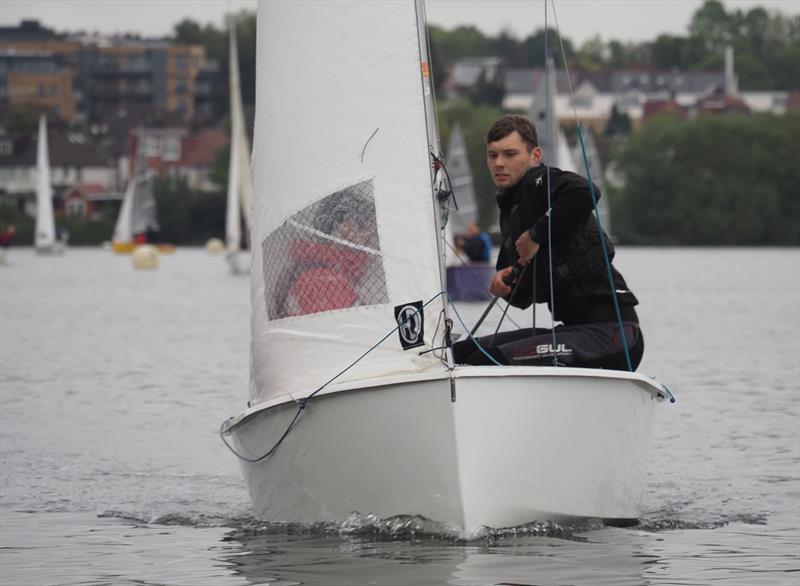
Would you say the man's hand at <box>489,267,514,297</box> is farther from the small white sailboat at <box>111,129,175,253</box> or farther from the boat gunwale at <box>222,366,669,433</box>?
the small white sailboat at <box>111,129,175,253</box>

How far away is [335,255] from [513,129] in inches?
42.7

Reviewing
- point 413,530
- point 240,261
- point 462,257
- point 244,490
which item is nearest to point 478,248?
point 462,257

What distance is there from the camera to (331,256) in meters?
9.62

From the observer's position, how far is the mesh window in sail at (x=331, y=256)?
952 centimetres

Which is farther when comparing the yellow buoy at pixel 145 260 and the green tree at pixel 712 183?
the green tree at pixel 712 183

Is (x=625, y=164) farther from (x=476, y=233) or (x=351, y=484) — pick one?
(x=351, y=484)

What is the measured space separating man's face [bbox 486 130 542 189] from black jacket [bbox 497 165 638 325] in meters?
0.05

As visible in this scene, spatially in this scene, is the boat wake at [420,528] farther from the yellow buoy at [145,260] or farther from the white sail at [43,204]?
the white sail at [43,204]

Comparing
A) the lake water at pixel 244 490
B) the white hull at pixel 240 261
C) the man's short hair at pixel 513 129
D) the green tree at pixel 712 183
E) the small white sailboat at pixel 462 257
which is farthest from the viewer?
the green tree at pixel 712 183

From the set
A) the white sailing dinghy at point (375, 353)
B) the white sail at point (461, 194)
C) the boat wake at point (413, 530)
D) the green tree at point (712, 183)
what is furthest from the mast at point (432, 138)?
the green tree at point (712, 183)

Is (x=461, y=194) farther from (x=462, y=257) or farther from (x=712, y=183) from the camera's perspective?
(x=712, y=183)

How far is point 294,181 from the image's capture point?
980 centimetres

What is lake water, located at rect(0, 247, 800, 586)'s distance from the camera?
909 cm

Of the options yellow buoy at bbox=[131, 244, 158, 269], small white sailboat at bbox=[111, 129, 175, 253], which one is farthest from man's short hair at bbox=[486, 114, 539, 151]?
small white sailboat at bbox=[111, 129, 175, 253]
